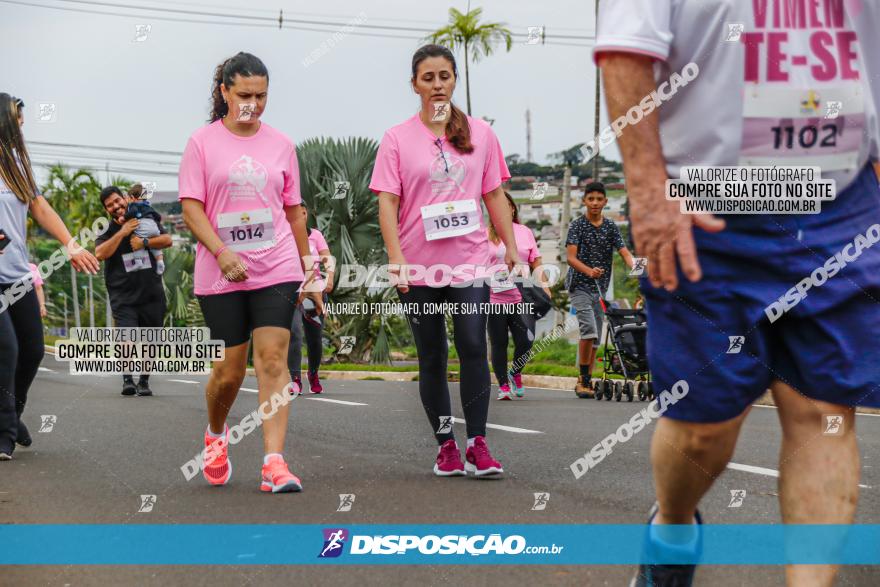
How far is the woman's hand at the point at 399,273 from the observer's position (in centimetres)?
586

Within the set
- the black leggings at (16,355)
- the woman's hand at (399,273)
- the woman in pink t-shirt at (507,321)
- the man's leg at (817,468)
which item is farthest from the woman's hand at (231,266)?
the woman in pink t-shirt at (507,321)

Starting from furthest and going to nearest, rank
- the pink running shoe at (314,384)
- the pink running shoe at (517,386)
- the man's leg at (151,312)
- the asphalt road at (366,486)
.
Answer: the pink running shoe at (314,384) → the pink running shoe at (517,386) → the man's leg at (151,312) → the asphalt road at (366,486)

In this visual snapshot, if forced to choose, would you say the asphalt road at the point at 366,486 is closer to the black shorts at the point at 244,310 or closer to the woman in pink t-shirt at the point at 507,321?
the black shorts at the point at 244,310

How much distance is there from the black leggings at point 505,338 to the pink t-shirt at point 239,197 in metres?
6.01

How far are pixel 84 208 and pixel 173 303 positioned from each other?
968 cm

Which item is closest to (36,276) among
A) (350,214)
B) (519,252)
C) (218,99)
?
(218,99)

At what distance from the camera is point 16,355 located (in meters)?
7.02

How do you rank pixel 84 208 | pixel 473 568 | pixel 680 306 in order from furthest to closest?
pixel 84 208 < pixel 473 568 < pixel 680 306

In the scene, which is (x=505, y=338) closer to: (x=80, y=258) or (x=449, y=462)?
(x=449, y=462)

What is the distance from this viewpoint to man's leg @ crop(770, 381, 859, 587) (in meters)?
2.69

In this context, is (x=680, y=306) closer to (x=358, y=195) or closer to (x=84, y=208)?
(x=358, y=195)

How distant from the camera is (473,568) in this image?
400 centimetres

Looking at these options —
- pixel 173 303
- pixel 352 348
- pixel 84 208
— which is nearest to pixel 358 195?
pixel 352 348

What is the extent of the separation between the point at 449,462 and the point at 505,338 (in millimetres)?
5839
